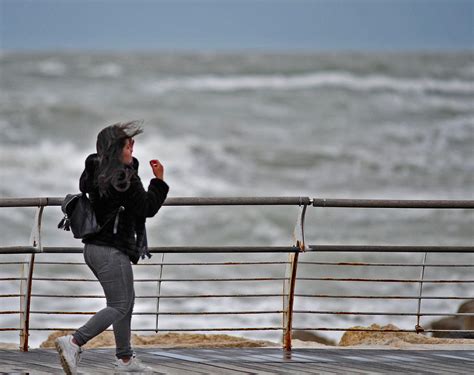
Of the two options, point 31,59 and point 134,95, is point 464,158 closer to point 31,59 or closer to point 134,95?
point 134,95

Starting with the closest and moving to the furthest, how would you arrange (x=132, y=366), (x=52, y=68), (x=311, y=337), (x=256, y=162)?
(x=132, y=366) → (x=311, y=337) → (x=256, y=162) → (x=52, y=68)

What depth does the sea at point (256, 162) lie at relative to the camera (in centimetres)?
1611

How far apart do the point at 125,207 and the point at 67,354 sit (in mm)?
904

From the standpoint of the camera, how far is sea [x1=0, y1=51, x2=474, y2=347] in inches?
634

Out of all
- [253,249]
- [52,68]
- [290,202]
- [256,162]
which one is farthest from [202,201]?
[52,68]

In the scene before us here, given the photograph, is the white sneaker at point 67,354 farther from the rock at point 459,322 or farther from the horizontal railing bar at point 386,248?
the rock at point 459,322

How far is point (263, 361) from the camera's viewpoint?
265 inches

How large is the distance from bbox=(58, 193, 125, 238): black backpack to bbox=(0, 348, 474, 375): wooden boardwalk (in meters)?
1.00

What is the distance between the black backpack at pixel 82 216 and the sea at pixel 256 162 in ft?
5.11

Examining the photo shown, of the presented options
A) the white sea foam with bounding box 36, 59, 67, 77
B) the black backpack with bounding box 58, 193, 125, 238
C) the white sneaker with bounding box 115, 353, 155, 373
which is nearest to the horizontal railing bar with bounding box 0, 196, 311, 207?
the black backpack with bounding box 58, 193, 125, 238

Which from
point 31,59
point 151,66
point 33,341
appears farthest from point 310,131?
point 33,341

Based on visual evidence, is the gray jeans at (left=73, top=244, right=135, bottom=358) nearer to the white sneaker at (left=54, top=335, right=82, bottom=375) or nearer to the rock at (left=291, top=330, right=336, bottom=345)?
the white sneaker at (left=54, top=335, right=82, bottom=375)

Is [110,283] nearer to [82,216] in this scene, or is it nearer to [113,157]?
[82,216]

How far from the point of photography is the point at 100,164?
18.6ft
